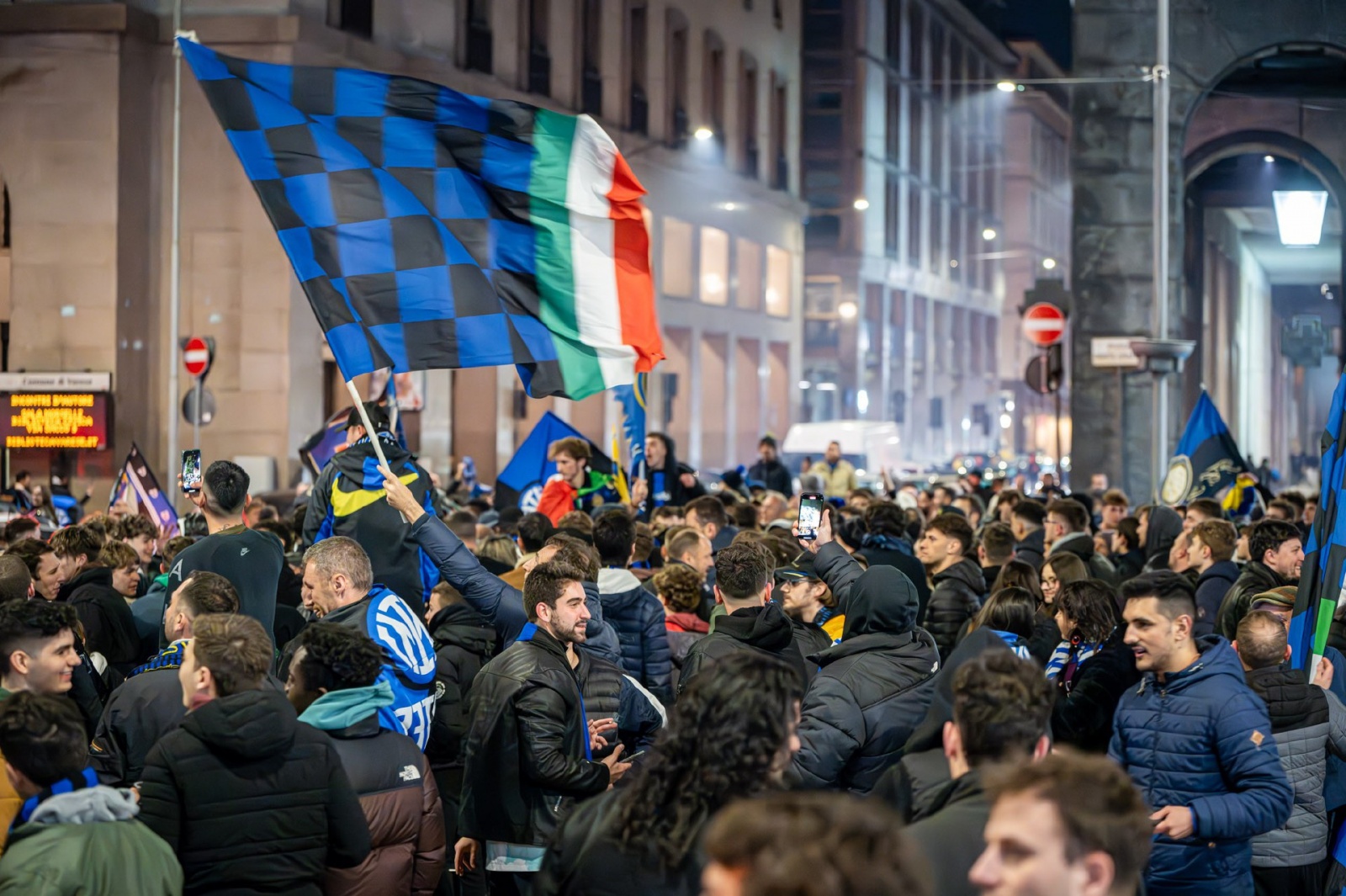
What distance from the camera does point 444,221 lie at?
855cm

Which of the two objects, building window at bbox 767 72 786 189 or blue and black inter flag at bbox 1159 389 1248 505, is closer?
blue and black inter flag at bbox 1159 389 1248 505

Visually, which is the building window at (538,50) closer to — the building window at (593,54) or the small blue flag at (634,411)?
the building window at (593,54)

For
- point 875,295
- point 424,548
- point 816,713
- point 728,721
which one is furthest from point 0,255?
point 875,295

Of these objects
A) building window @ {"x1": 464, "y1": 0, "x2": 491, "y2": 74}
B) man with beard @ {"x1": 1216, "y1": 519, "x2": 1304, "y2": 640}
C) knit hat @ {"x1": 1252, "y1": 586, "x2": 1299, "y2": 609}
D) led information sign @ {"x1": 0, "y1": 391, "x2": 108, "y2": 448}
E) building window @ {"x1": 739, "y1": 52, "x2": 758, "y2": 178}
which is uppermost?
building window @ {"x1": 739, "y1": 52, "x2": 758, "y2": 178}

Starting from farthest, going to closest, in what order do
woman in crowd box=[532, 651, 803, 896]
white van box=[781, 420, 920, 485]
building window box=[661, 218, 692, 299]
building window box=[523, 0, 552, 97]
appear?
building window box=[661, 218, 692, 299], white van box=[781, 420, 920, 485], building window box=[523, 0, 552, 97], woman in crowd box=[532, 651, 803, 896]

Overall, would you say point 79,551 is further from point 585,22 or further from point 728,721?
point 585,22

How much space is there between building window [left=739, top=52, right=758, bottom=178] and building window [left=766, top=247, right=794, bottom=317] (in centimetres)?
350

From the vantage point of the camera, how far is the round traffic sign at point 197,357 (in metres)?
26.8

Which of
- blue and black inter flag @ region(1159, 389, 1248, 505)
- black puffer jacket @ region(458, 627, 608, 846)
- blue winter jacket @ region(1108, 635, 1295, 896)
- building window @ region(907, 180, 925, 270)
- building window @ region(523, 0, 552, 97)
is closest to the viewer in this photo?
blue winter jacket @ region(1108, 635, 1295, 896)

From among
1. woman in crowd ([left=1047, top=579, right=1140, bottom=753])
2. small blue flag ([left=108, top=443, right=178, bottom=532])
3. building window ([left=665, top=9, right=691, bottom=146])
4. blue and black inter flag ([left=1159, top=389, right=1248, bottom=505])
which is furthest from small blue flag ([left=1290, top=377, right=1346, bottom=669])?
building window ([left=665, top=9, right=691, bottom=146])

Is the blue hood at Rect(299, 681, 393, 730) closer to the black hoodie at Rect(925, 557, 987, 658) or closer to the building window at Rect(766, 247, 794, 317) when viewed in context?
the black hoodie at Rect(925, 557, 987, 658)

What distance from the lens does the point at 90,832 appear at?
4.20 m

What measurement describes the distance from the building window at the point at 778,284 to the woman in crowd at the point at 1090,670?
160ft

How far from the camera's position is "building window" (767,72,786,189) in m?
54.8
